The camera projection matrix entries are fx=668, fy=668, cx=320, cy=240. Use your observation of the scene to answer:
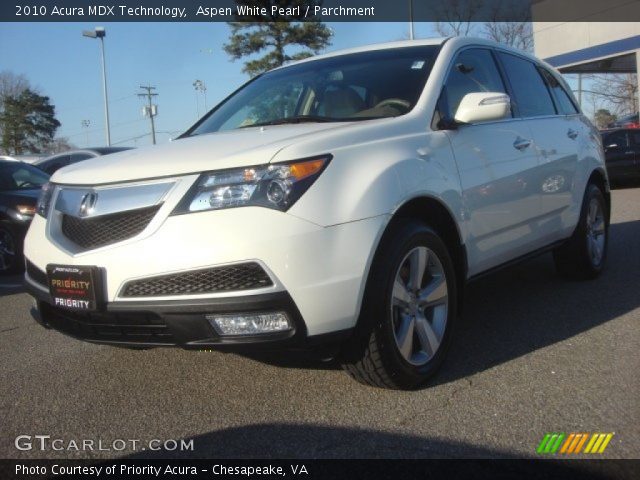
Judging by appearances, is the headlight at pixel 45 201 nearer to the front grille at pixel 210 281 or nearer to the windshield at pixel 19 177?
the front grille at pixel 210 281

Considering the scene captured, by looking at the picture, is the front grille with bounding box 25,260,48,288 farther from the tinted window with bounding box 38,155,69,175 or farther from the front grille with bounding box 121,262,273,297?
the tinted window with bounding box 38,155,69,175

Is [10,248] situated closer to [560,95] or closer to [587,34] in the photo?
[560,95]

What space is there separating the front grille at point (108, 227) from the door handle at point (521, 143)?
2.45m

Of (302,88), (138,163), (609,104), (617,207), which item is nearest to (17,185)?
(302,88)

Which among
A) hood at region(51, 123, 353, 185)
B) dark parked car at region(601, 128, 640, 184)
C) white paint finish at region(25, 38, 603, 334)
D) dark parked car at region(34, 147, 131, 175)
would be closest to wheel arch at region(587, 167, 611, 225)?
white paint finish at region(25, 38, 603, 334)

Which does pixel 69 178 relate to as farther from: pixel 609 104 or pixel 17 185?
pixel 609 104

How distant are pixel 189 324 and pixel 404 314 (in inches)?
42.1

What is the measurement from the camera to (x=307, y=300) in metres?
2.79

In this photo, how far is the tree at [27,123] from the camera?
4291 cm

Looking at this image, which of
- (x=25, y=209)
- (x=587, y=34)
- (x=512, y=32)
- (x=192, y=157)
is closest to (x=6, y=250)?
(x=25, y=209)

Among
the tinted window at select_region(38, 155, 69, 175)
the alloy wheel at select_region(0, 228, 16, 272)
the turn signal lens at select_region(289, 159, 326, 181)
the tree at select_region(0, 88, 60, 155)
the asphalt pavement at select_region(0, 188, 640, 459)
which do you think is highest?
the tree at select_region(0, 88, 60, 155)

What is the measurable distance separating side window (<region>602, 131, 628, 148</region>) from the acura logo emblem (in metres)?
14.2

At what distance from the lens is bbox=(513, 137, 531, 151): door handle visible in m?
4.27

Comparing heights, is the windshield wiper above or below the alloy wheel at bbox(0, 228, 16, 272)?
above
